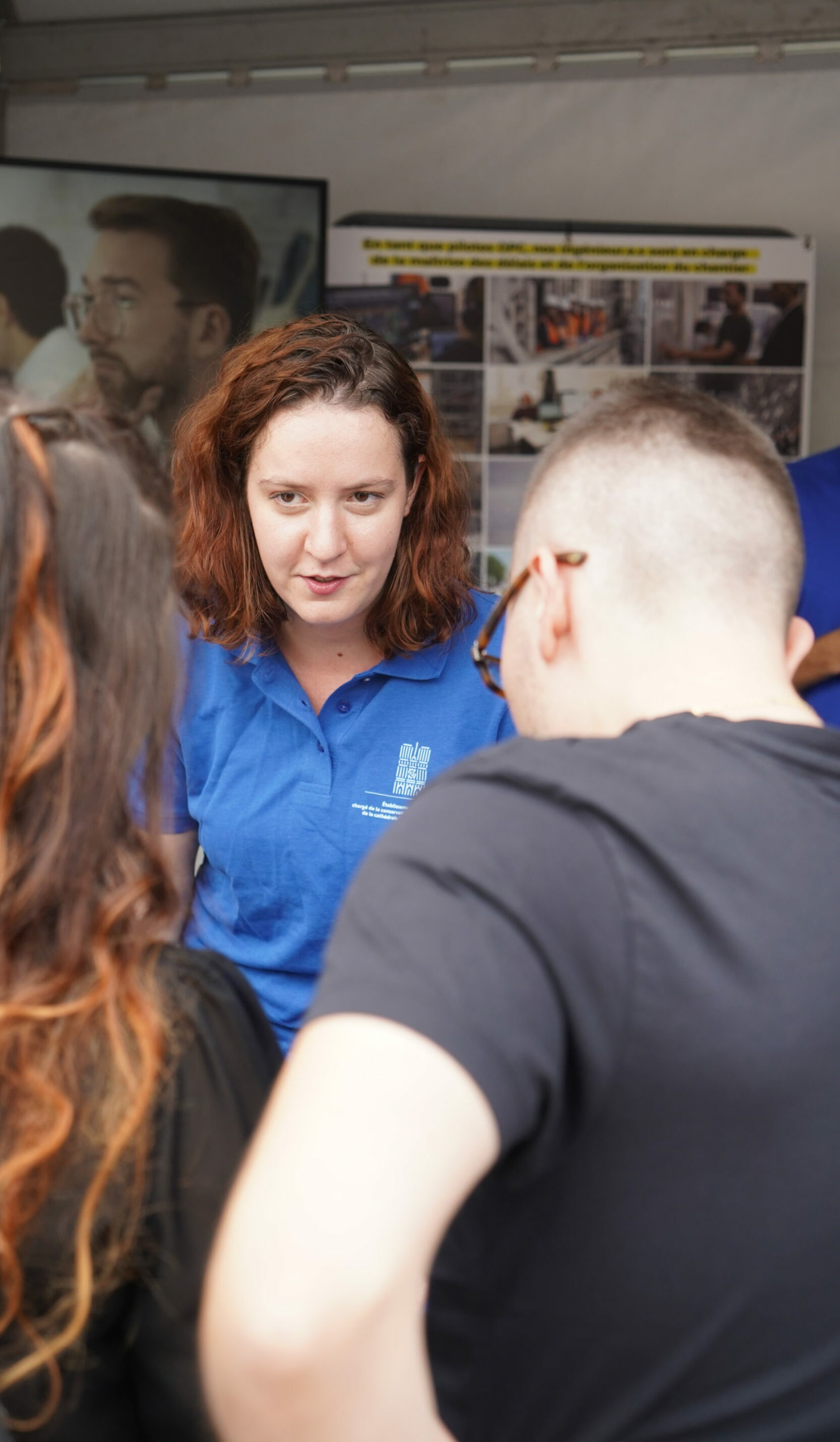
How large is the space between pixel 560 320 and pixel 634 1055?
10.9ft

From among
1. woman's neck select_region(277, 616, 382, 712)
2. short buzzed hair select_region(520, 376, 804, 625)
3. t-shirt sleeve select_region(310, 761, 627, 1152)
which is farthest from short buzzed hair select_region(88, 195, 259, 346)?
t-shirt sleeve select_region(310, 761, 627, 1152)

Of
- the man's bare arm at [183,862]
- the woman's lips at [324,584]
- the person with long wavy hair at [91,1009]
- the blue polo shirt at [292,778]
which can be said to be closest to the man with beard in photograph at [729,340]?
the blue polo shirt at [292,778]

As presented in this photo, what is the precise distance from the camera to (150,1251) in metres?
0.80

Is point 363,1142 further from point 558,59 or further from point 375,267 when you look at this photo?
point 558,59

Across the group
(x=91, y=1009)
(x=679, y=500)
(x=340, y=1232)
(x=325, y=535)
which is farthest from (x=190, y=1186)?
(x=325, y=535)

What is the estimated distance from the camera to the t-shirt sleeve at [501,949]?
2.08 feet

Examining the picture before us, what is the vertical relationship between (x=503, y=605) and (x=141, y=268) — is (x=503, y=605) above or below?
below

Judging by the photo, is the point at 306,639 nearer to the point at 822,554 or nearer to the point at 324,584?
the point at 324,584

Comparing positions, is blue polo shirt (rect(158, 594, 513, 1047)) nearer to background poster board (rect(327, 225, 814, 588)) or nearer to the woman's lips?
the woman's lips

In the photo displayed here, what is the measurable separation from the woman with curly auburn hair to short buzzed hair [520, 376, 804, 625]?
557 millimetres

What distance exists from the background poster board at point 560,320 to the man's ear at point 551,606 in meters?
2.78

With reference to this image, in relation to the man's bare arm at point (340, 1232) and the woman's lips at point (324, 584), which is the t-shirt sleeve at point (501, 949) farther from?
the woman's lips at point (324, 584)

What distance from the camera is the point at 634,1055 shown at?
694mm

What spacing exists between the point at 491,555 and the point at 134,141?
1.89 meters
